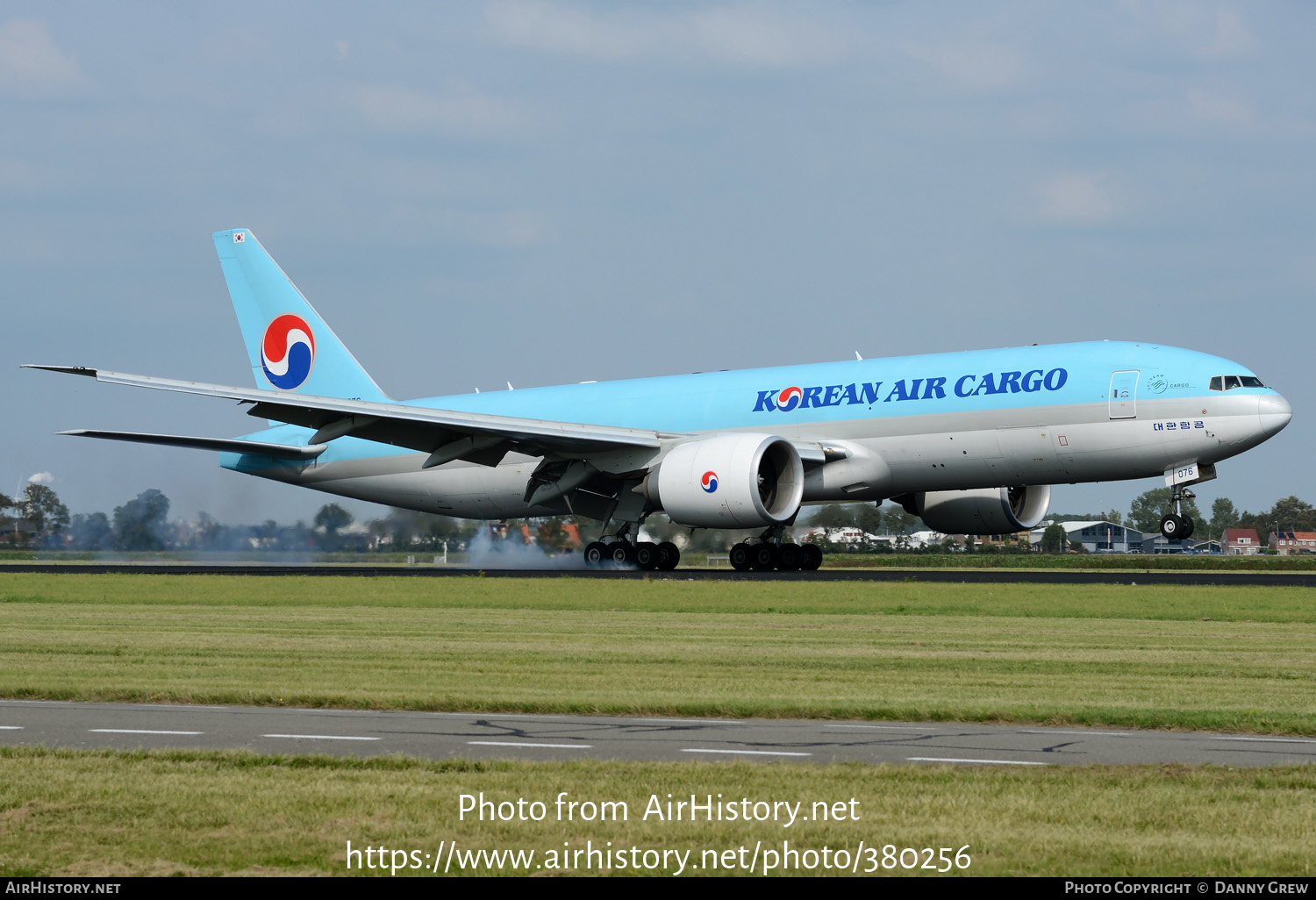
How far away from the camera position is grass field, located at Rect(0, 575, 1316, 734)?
11.5 meters

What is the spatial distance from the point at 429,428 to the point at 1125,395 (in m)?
16.0

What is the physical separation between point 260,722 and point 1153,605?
55.1 feet

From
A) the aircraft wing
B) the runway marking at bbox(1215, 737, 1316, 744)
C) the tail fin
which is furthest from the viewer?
the tail fin

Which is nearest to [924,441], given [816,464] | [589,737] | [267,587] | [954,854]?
[816,464]

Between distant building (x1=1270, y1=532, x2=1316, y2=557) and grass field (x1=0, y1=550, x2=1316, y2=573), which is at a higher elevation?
distant building (x1=1270, y1=532, x2=1316, y2=557)

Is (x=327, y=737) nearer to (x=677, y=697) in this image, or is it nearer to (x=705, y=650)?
(x=677, y=697)

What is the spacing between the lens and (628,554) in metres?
35.3

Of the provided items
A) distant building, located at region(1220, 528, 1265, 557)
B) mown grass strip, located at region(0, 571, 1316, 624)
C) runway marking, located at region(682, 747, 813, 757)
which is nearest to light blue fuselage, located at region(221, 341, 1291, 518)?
mown grass strip, located at region(0, 571, 1316, 624)

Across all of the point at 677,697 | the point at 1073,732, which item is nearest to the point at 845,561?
the point at 677,697

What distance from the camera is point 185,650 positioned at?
15.9 meters

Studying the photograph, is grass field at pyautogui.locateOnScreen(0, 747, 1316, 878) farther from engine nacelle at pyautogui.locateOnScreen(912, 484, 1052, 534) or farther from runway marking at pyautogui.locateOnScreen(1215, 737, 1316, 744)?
engine nacelle at pyautogui.locateOnScreen(912, 484, 1052, 534)

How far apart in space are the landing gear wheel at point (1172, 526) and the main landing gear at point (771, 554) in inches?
339

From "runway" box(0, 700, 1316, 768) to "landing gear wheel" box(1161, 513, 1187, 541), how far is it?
822 inches

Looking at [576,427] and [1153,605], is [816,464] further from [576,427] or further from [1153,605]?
[1153,605]
